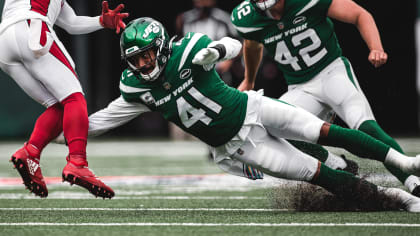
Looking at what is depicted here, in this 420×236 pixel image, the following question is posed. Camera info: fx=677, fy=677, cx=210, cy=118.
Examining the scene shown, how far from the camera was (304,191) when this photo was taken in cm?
377

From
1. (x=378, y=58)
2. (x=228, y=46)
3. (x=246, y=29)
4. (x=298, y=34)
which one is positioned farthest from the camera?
(x=246, y=29)

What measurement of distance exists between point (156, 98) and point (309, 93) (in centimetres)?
118

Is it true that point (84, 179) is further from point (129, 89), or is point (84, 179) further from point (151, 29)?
point (151, 29)

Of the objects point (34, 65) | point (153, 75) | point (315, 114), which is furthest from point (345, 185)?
point (34, 65)

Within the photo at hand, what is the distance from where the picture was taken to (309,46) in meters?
4.29

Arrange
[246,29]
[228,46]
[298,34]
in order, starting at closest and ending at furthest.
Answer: [228,46], [298,34], [246,29]

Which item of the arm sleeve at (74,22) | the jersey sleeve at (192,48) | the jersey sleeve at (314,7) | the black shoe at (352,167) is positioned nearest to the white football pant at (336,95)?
the black shoe at (352,167)

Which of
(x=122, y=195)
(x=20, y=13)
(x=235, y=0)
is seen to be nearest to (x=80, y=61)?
(x=235, y=0)

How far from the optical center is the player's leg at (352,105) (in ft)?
12.7

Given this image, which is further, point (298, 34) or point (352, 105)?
point (298, 34)

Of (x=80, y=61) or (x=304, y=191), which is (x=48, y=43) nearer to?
(x=304, y=191)

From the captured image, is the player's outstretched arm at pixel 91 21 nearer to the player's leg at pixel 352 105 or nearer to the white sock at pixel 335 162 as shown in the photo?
the player's leg at pixel 352 105

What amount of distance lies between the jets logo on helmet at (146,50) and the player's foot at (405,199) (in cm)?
138

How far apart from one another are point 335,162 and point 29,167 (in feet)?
5.96
